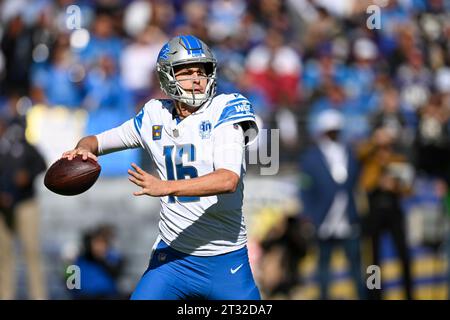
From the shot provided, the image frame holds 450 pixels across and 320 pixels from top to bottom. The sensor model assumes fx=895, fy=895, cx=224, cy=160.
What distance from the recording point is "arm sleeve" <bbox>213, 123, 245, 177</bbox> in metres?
4.82

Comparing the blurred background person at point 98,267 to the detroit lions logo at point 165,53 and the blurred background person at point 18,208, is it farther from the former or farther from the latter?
the detroit lions logo at point 165,53

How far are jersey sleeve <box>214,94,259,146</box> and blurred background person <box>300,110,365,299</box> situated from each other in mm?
4901

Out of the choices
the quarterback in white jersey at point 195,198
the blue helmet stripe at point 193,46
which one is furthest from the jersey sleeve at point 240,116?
the blue helmet stripe at point 193,46

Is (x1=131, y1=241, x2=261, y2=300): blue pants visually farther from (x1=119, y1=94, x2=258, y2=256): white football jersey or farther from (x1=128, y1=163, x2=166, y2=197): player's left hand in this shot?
(x1=128, y1=163, x2=166, y2=197): player's left hand

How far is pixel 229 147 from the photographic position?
4.89m

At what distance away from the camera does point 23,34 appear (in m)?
11.8

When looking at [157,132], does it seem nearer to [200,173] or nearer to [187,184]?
[200,173]

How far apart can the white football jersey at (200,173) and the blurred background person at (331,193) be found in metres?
4.80

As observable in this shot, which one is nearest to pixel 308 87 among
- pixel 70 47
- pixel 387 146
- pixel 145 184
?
pixel 387 146

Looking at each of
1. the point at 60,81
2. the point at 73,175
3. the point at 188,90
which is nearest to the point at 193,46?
the point at 188,90

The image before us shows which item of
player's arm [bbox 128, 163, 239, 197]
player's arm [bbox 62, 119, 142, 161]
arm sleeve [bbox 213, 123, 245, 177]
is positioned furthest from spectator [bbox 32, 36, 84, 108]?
player's arm [bbox 128, 163, 239, 197]

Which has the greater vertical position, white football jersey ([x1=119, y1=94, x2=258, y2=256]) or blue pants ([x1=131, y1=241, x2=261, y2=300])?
white football jersey ([x1=119, y1=94, x2=258, y2=256])

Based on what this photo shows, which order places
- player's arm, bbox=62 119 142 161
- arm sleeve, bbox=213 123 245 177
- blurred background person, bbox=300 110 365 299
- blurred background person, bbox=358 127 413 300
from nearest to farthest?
arm sleeve, bbox=213 123 245 177, player's arm, bbox=62 119 142 161, blurred background person, bbox=358 127 413 300, blurred background person, bbox=300 110 365 299
